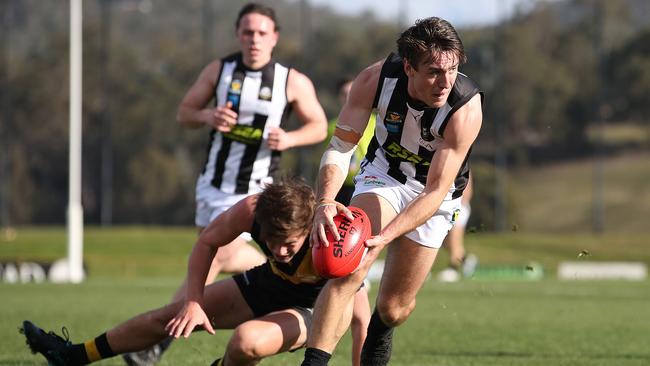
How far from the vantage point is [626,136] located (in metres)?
42.8

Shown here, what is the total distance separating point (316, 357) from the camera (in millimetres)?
5207

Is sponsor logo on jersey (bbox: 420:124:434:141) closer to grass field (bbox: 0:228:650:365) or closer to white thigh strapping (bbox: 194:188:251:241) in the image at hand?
grass field (bbox: 0:228:650:365)

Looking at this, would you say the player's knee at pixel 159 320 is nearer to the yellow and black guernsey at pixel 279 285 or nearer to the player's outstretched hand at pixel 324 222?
the yellow and black guernsey at pixel 279 285

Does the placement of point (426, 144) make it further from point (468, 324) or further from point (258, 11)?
point (468, 324)

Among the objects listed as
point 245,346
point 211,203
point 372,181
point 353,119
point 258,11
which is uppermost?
point 258,11

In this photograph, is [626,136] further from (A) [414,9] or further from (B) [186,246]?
(B) [186,246]

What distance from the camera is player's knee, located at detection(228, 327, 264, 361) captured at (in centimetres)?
536

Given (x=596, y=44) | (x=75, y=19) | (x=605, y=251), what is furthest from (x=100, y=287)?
(x=596, y=44)

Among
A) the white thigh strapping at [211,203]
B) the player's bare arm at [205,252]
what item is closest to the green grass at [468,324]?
the white thigh strapping at [211,203]

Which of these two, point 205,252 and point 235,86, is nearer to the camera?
point 205,252

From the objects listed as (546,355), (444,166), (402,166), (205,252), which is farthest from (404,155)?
(546,355)

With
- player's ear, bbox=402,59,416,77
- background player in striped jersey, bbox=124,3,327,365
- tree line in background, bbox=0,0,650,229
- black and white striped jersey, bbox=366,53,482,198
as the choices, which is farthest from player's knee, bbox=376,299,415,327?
tree line in background, bbox=0,0,650,229

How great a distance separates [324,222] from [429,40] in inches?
38.8

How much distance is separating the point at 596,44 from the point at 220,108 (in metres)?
29.2
